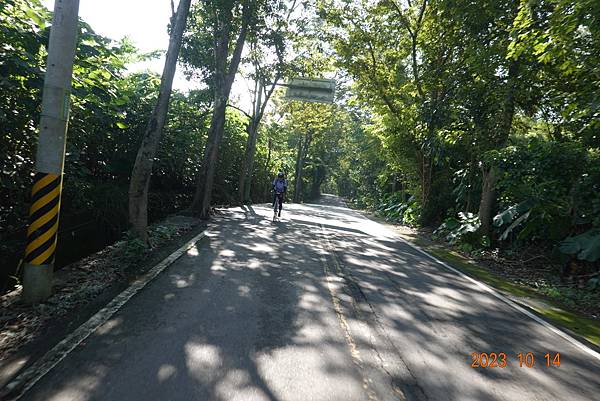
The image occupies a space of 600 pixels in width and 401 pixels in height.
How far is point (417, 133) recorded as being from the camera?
1708cm

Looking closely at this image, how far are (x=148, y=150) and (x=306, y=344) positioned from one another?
543 cm

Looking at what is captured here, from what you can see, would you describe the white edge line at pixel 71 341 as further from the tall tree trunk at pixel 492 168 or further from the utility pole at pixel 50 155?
the tall tree trunk at pixel 492 168

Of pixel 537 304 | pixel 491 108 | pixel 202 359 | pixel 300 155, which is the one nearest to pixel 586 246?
pixel 537 304

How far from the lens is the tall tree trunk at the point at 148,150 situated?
741cm

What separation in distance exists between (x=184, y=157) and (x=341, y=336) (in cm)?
1092

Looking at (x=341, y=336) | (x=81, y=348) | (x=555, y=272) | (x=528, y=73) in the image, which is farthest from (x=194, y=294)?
(x=528, y=73)

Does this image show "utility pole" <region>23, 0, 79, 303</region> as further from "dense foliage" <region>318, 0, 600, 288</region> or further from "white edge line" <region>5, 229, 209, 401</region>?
"dense foliage" <region>318, 0, 600, 288</region>

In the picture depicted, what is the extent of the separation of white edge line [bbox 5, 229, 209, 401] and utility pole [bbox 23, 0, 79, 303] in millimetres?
858

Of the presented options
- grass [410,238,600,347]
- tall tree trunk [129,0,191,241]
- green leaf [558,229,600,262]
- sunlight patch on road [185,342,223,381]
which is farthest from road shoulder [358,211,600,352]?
tall tree trunk [129,0,191,241]

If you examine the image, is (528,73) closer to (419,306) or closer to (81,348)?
(419,306)

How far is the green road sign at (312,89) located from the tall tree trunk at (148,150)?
9255 mm

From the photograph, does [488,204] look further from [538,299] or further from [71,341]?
[71,341]

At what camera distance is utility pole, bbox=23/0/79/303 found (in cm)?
449

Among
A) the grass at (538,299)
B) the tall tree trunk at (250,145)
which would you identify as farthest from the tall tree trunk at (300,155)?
the grass at (538,299)
